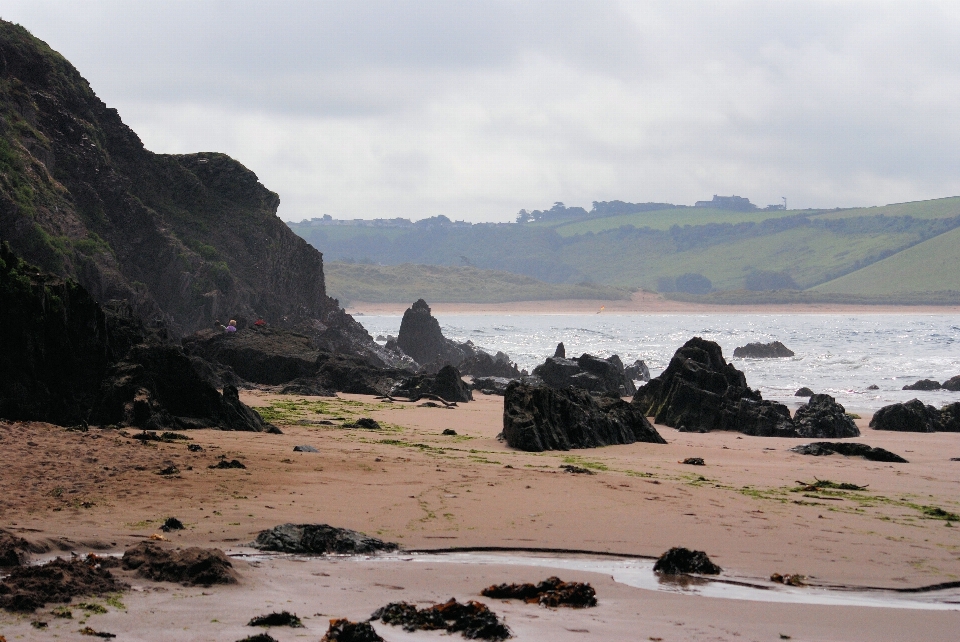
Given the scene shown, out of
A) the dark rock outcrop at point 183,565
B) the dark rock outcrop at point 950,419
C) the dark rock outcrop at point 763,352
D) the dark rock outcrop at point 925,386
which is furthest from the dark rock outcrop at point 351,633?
the dark rock outcrop at point 763,352

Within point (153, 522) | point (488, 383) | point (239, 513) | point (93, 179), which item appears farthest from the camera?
point (93, 179)

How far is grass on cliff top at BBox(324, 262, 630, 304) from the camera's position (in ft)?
548

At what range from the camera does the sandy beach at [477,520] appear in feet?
19.7

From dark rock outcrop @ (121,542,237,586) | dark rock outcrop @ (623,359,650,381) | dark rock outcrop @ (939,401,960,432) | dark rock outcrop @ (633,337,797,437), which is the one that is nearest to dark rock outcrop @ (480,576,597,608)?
dark rock outcrop @ (121,542,237,586)

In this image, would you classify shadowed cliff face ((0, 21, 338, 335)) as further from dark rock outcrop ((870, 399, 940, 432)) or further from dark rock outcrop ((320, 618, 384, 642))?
dark rock outcrop ((320, 618, 384, 642))

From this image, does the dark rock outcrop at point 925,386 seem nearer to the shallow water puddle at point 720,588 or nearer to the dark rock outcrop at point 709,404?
the dark rock outcrop at point 709,404

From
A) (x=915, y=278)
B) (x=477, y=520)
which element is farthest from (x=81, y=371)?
(x=915, y=278)

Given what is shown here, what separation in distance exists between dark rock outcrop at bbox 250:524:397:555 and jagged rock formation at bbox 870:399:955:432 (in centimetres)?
1596

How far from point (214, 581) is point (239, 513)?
211cm

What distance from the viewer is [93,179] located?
121ft

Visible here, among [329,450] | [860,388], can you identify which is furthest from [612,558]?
[860,388]

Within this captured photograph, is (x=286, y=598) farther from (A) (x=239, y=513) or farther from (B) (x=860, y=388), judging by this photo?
(B) (x=860, y=388)

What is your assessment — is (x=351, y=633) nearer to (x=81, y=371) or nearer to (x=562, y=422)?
(x=81, y=371)

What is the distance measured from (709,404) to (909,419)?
422 centimetres
